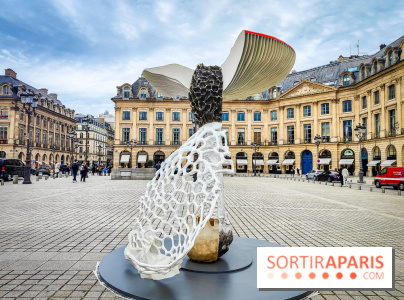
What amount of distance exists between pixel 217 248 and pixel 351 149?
46.7m

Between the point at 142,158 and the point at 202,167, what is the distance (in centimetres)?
5031

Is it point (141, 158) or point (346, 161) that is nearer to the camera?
point (346, 161)

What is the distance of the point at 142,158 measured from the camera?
53.1 m

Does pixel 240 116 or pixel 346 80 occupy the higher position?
pixel 346 80

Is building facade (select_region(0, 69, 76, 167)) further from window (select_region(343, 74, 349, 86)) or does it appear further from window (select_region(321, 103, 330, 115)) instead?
window (select_region(343, 74, 349, 86))

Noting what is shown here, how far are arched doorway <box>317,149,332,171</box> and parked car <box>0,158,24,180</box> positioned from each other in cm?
4044

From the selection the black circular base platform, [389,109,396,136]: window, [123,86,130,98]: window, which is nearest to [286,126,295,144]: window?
[389,109,396,136]: window

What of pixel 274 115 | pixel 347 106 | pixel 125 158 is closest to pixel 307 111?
pixel 274 115

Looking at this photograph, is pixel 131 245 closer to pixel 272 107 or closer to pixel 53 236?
pixel 53 236

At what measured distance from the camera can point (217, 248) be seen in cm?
427

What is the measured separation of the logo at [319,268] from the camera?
8.32ft

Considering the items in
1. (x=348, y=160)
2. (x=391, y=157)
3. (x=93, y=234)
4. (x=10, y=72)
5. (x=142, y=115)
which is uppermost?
(x=10, y=72)

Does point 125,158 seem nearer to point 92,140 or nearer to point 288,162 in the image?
point 288,162

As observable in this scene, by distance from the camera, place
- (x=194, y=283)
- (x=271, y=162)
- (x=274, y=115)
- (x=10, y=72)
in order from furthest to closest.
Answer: (x=10, y=72)
(x=274, y=115)
(x=271, y=162)
(x=194, y=283)
